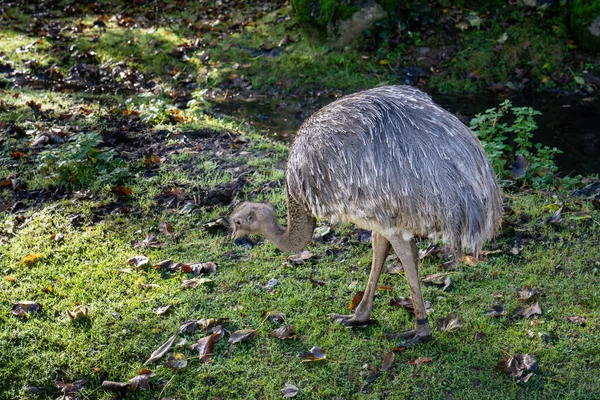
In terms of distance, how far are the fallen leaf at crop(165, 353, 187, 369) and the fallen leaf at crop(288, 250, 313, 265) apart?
4.35 feet

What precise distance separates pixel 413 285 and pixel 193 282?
1666mm

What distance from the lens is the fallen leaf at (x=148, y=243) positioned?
552cm

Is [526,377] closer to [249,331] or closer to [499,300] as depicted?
[499,300]

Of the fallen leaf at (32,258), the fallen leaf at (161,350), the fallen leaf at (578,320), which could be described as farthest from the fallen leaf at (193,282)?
the fallen leaf at (578,320)

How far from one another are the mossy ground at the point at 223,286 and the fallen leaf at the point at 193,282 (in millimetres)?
52

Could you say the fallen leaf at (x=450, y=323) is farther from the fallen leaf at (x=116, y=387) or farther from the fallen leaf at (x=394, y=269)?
the fallen leaf at (x=116, y=387)

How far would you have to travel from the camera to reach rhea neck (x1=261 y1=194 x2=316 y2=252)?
4.54 m

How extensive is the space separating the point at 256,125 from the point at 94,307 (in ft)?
14.6

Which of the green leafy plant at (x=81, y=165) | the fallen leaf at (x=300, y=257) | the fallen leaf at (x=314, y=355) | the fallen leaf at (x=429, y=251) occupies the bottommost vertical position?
the fallen leaf at (x=429, y=251)

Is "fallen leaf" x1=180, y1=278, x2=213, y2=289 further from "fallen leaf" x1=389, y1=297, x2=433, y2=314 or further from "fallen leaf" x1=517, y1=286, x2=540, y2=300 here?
"fallen leaf" x1=517, y1=286, x2=540, y2=300

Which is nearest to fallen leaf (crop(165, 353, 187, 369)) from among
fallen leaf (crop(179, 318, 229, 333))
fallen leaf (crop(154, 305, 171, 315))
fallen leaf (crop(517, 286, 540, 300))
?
fallen leaf (crop(179, 318, 229, 333))

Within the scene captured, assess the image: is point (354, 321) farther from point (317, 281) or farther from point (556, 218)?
point (556, 218)

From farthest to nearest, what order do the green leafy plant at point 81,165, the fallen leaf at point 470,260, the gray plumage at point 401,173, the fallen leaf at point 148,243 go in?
the green leafy plant at point 81,165, the fallen leaf at point 148,243, the fallen leaf at point 470,260, the gray plumage at point 401,173

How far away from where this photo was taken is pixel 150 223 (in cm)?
586
